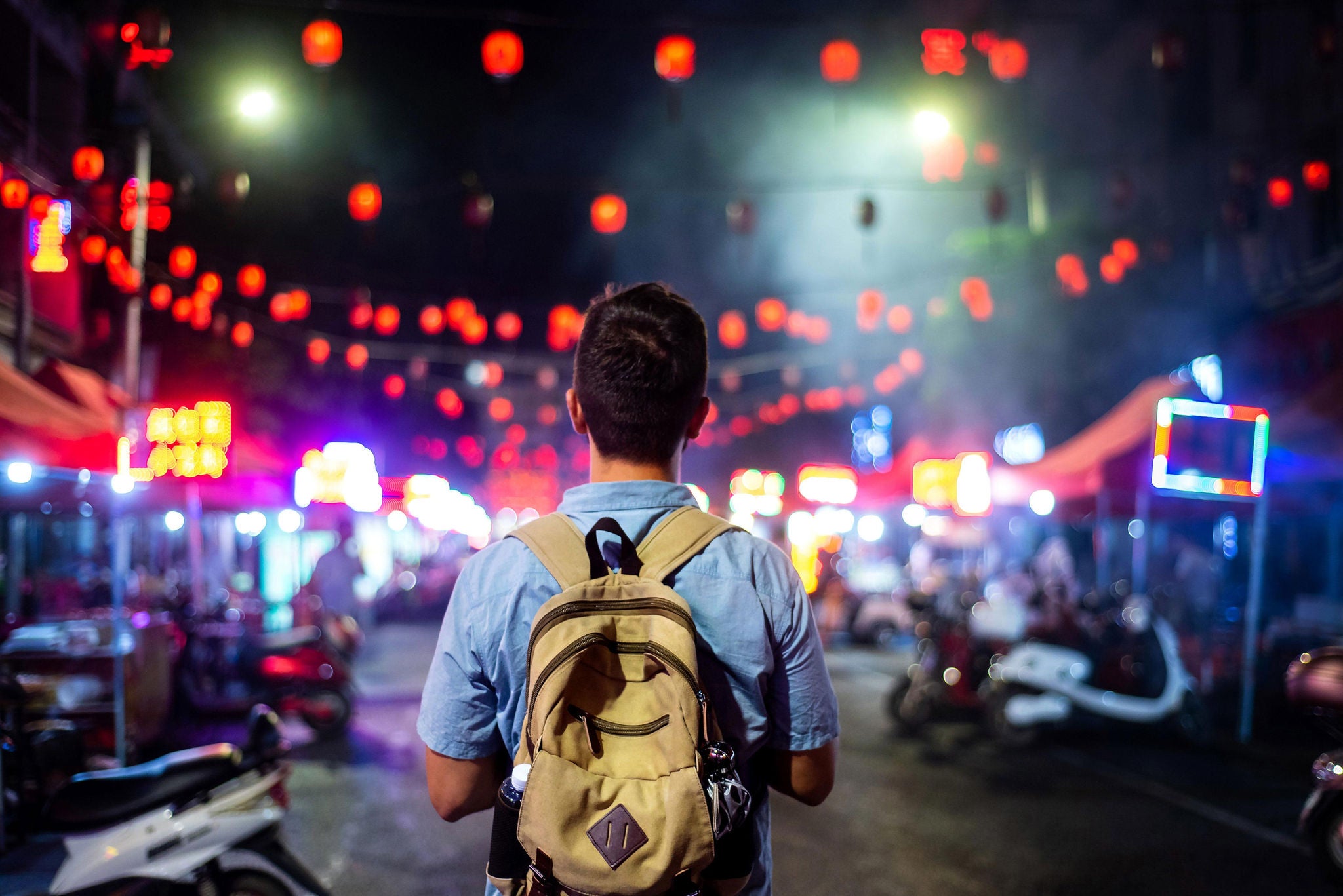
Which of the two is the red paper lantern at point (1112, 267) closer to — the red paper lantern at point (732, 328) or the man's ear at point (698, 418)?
the red paper lantern at point (732, 328)

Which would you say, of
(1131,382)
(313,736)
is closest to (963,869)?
(313,736)

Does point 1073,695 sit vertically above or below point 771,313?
below

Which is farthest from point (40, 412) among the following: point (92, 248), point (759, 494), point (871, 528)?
point (871, 528)

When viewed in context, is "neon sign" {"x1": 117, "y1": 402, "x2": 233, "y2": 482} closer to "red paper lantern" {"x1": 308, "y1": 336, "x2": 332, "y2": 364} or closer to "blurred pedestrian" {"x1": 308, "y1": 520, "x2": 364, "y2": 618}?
"blurred pedestrian" {"x1": 308, "y1": 520, "x2": 364, "y2": 618}

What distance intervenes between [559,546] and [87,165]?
45.4 feet

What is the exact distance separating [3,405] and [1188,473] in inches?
371

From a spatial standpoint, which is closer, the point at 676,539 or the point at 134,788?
the point at 676,539

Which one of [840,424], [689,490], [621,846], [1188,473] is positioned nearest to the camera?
[621,846]

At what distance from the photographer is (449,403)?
33219 millimetres

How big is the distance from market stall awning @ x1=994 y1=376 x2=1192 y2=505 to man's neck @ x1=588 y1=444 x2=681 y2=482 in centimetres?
926

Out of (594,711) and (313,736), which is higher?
(594,711)

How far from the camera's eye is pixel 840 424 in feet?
145

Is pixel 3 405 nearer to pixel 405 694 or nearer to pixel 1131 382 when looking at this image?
pixel 405 694

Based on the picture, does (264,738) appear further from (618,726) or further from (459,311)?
(459,311)
